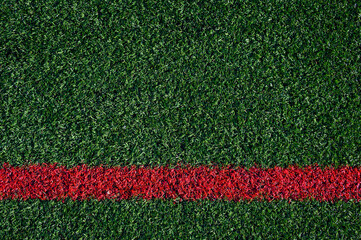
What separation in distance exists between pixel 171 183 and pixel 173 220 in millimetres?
276

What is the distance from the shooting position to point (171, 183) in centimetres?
232

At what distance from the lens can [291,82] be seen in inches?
96.0

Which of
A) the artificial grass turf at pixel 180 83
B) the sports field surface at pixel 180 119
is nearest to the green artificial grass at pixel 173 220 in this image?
the sports field surface at pixel 180 119

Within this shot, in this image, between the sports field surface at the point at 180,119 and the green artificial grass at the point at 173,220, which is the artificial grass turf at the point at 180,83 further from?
the green artificial grass at the point at 173,220

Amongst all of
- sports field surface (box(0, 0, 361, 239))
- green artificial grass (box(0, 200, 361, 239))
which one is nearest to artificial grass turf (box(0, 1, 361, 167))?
sports field surface (box(0, 0, 361, 239))

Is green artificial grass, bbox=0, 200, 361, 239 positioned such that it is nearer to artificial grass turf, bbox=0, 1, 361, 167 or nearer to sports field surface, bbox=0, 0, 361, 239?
sports field surface, bbox=0, 0, 361, 239

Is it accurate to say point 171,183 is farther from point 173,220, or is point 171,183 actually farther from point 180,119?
point 180,119

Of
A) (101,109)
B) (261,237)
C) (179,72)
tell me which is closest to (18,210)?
(101,109)

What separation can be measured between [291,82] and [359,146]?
0.73 metres

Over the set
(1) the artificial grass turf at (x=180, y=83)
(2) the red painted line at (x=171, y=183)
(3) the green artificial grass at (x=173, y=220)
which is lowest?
(3) the green artificial grass at (x=173, y=220)

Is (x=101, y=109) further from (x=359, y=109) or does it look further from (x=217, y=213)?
(x=359, y=109)

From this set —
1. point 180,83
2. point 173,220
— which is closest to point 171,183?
point 173,220

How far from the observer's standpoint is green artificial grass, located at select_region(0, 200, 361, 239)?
2.28m

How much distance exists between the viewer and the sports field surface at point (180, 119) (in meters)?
2.30
